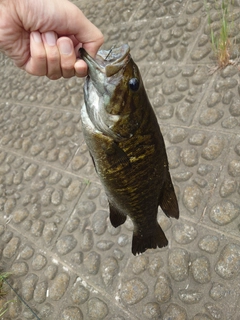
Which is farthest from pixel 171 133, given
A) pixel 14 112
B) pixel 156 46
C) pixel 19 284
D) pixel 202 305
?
pixel 14 112

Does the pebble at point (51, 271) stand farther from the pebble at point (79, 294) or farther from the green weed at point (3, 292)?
the green weed at point (3, 292)

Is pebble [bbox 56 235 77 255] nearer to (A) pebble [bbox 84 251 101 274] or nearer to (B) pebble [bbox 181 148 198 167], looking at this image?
(A) pebble [bbox 84 251 101 274]

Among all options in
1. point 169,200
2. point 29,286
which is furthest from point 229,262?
point 29,286

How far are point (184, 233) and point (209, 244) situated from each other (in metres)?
0.24

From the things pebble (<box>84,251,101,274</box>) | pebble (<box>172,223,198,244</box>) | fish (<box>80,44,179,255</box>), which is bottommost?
pebble (<box>84,251,101,274</box>)

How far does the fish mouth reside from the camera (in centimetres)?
151

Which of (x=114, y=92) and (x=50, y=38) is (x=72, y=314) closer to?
(x=114, y=92)

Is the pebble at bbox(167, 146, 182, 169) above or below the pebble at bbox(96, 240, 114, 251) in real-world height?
above

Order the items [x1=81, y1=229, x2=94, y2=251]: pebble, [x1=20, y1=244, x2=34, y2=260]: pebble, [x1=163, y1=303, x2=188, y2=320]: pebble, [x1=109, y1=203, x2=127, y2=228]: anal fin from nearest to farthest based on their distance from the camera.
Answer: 1. [x1=109, y1=203, x2=127, y2=228]: anal fin
2. [x1=163, y1=303, x2=188, y2=320]: pebble
3. [x1=81, y1=229, x2=94, y2=251]: pebble
4. [x1=20, y1=244, x2=34, y2=260]: pebble

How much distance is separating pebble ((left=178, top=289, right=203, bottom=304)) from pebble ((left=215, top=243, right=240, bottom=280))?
0.79 feet

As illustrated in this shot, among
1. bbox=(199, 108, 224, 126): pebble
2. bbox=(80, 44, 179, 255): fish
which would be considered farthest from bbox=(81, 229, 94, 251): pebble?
bbox=(199, 108, 224, 126): pebble

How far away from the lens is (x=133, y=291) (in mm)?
2887

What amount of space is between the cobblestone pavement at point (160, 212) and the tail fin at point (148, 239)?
23.8 inches

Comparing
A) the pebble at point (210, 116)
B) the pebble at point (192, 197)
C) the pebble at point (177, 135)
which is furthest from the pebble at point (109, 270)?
the pebble at point (210, 116)
